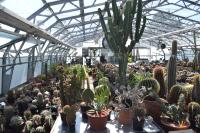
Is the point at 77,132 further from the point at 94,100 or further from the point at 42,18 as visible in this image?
the point at 42,18

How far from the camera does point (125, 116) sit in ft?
10.8

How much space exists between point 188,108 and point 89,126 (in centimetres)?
119

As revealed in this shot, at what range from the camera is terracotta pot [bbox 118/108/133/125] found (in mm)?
3262

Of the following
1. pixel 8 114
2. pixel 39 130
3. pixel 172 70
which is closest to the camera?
pixel 39 130

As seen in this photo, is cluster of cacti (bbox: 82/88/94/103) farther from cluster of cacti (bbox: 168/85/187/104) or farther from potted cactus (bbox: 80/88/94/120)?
cluster of cacti (bbox: 168/85/187/104)

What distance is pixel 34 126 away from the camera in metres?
3.82

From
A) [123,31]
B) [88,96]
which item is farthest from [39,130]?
[123,31]

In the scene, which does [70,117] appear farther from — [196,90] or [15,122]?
[196,90]

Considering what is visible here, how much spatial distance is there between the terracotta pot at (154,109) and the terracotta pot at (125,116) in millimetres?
300

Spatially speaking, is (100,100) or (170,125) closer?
(170,125)

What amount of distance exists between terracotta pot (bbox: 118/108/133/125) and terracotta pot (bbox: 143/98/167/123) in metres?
0.30

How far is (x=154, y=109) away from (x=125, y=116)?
0.39m

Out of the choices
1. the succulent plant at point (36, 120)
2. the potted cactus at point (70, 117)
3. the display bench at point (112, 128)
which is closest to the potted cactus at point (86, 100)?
the display bench at point (112, 128)

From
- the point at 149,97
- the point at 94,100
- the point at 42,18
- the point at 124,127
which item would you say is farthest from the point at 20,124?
the point at 42,18
